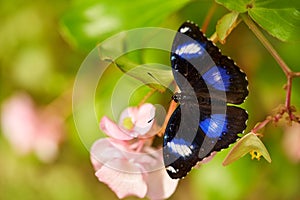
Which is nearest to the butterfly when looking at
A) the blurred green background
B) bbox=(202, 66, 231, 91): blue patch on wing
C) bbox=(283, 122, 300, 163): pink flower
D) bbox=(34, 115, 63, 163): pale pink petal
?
bbox=(202, 66, 231, 91): blue patch on wing

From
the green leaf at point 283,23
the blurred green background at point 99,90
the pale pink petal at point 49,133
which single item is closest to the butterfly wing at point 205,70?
the green leaf at point 283,23

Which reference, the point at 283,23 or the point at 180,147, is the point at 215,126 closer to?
the point at 180,147

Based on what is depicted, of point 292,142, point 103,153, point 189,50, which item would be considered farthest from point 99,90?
point 189,50

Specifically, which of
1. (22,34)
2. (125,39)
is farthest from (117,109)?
(22,34)

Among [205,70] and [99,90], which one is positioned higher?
[205,70]

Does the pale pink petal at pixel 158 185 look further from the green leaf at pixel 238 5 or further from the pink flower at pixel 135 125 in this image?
the green leaf at pixel 238 5
